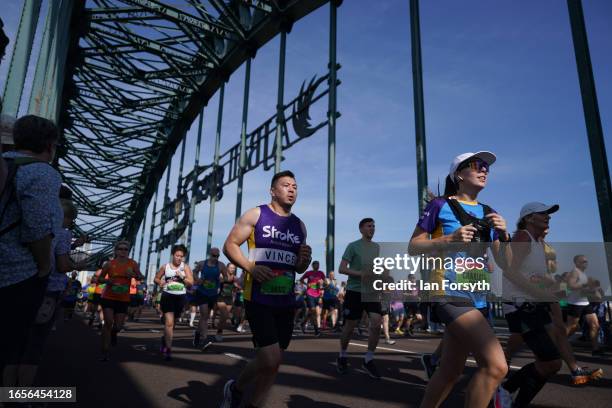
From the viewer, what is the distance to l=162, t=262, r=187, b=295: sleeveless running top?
736 centimetres

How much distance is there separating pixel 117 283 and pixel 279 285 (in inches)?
195

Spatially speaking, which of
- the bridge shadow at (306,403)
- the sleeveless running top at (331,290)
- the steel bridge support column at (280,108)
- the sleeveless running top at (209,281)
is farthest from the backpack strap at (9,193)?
the steel bridge support column at (280,108)

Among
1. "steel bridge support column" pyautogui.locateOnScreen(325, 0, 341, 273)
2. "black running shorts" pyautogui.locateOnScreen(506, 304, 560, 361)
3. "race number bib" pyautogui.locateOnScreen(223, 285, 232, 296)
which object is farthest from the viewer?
"steel bridge support column" pyautogui.locateOnScreen(325, 0, 341, 273)

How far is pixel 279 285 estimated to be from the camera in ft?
10.8

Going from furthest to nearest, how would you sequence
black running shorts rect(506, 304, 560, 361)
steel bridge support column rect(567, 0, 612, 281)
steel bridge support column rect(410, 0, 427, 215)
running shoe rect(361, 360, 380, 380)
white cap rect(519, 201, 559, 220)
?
steel bridge support column rect(410, 0, 427, 215) < steel bridge support column rect(567, 0, 612, 281) < running shoe rect(361, 360, 380, 380) < white cap rect(519, 201, 559, 220) < black running shorts rect(506, 304, 560, 361)

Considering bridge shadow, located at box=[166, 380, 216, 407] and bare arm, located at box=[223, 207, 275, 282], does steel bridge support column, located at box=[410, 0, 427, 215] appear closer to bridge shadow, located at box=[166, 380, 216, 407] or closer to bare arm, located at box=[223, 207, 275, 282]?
bridge shadow, located at box=[166, 380, 216, 407]

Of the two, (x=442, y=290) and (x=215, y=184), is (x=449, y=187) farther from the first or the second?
(x=215, y=184)

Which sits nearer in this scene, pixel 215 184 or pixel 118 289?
pixel 118 289

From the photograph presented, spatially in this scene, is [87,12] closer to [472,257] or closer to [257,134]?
[257,134]

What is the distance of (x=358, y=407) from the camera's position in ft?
13.0

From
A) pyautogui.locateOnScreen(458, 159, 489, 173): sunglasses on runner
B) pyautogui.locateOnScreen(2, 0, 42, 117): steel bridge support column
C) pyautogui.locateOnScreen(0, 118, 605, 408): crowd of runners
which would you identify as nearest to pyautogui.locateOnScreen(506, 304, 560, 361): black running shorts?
pyautogui.locateOnScreen(0, 118, 605, 408): crowd of runners

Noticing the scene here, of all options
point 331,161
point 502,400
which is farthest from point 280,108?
point 502,400

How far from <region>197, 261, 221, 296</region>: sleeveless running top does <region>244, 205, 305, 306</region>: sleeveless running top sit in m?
6.03

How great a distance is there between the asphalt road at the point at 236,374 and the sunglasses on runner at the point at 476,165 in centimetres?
223
